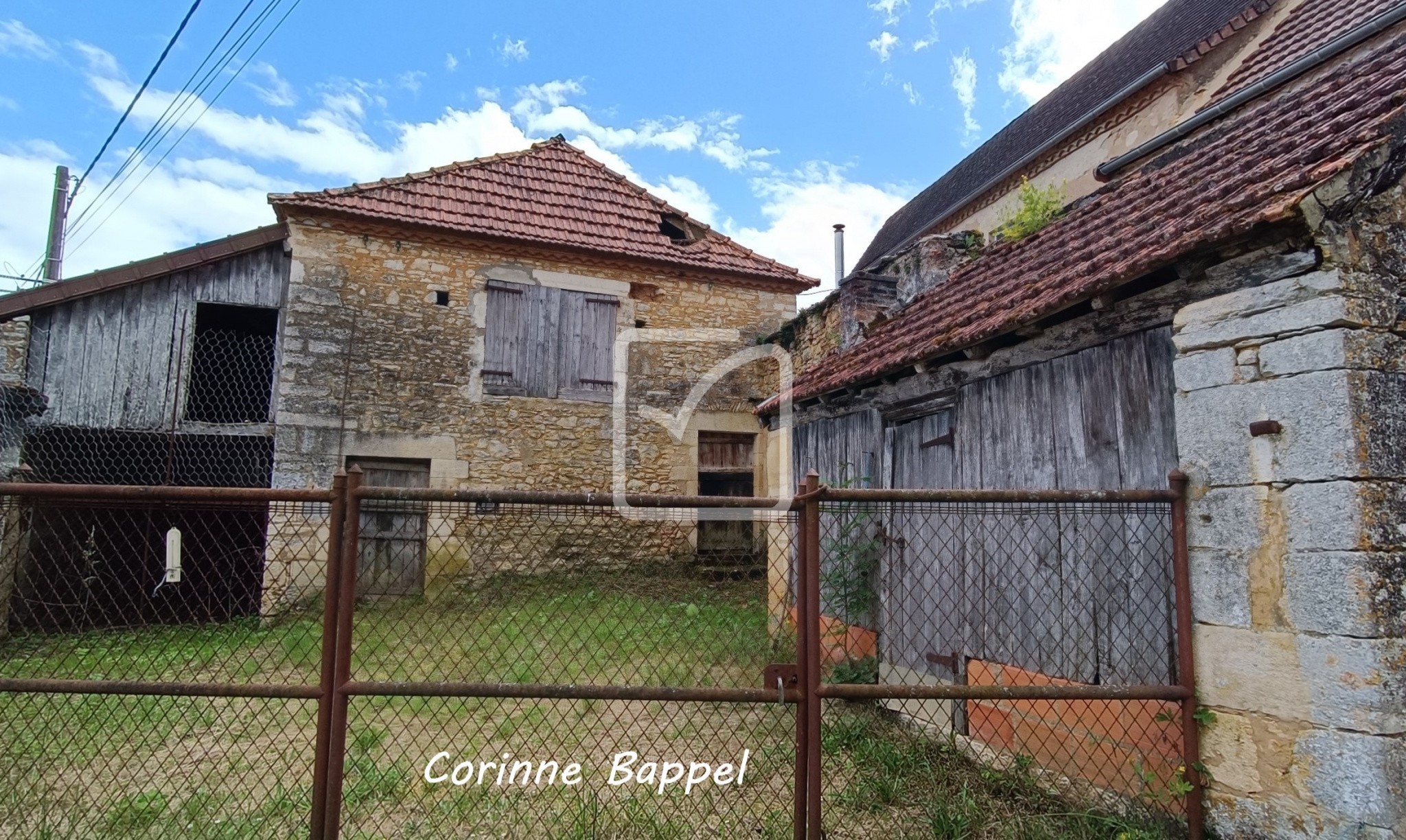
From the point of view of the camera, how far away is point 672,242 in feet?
37.8

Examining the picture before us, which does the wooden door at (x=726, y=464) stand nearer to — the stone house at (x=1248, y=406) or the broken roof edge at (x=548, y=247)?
the broken roof edge at (x=548, y=247)

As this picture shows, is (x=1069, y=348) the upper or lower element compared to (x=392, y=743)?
upper

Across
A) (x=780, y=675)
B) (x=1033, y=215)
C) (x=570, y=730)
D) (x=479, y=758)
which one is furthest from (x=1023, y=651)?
(x=1033, y=215)

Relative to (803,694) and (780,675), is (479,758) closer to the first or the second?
(780,675)

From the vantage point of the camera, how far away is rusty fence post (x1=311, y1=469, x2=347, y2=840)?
2.62 metres

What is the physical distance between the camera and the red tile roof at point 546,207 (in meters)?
9.90

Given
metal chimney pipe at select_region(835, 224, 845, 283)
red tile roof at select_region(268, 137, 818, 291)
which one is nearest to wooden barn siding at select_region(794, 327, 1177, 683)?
red tile roof at select_region(268, 137, 818, 291)

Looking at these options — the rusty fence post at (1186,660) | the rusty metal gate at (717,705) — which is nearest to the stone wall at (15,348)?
the rusty metal gate at (717,705)

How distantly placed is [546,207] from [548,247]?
34.3 inches

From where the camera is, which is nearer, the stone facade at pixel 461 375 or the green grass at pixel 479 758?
the green grass at pixel 479 758

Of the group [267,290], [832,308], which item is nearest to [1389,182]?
[832,308]

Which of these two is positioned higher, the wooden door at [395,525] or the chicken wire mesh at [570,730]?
the wooden door at [395,525]

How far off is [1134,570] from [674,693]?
2.34m

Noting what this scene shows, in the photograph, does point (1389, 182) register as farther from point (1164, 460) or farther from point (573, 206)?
point (573, 206)
